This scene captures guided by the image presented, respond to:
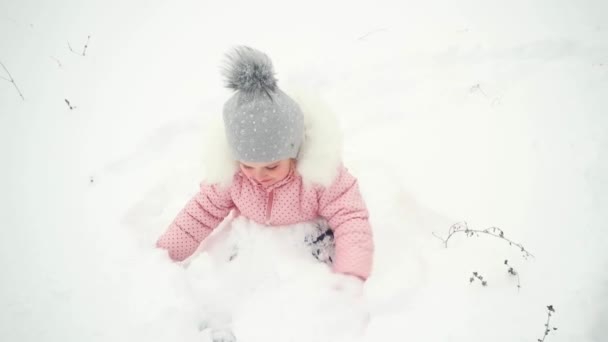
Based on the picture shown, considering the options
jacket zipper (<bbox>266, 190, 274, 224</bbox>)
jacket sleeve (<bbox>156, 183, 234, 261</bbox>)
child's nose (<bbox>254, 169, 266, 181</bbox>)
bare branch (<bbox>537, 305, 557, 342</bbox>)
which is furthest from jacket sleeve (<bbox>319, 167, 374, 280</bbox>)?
bare branch (<bbox>537, 305, 557, 342</bbox>)

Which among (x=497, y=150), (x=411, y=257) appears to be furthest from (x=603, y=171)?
(x=411, y=257)

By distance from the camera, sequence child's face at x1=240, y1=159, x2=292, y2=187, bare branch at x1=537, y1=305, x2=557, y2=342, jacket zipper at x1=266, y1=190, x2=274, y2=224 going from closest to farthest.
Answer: bare branch at x1=537, y1=305, x2=557, y2=342, child's face at x1=240, y1=159, x2=292, y2=187, jacket zipper at x1=266, y1=190, x2=274, y2=224

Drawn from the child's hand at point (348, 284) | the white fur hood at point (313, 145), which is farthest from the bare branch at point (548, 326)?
the white fur hood at point (313, 145)

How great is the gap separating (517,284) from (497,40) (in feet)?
8.16

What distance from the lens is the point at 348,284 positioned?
196 cm

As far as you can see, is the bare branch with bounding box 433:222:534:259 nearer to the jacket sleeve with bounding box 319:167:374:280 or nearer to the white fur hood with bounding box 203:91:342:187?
the jacket sleeve with bounding box 319:167:374:280

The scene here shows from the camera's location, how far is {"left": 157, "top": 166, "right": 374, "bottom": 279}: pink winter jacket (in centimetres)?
202

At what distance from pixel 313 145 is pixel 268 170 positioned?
25cm

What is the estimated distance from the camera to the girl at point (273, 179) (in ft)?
5.22

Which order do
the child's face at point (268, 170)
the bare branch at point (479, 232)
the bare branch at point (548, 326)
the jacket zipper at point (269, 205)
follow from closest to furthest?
the bare branch at point (548, 326) → the child's face at point (268, 170) → the bare branch at point (479, 232) → the jacket zipper at point (269, 205)

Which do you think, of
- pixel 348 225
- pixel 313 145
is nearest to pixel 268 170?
pixel 313 145

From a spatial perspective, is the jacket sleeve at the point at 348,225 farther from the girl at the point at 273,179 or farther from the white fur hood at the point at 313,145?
the white fur hood at the point at 313,145

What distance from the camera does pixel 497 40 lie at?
137 inches

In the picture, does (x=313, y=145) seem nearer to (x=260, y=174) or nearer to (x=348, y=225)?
(x=260, y=174)
